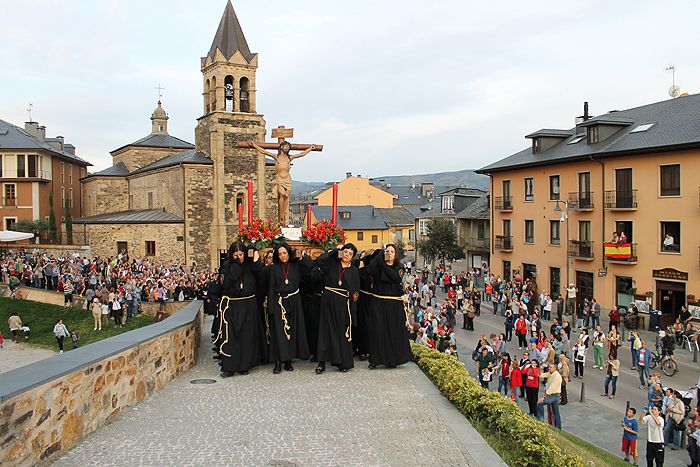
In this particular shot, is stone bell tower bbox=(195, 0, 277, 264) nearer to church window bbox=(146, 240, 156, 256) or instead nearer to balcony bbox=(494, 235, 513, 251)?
church window bbox=(146, 240, 156, 256)

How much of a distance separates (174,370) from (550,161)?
94.0ft

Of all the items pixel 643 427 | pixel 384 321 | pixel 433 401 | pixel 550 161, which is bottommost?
pixel 643 427

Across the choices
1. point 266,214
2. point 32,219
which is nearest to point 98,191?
point 32,219

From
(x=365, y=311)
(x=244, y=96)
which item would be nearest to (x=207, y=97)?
(x=244, y=96)

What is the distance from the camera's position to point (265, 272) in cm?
1059

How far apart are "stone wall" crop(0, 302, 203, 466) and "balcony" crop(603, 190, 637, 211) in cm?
2537

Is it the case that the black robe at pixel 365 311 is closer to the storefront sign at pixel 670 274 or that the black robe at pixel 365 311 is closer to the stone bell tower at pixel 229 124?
the storefront sign at pixel 670 274

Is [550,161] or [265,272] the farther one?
[550,161]

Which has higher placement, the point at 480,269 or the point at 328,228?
the point at 328,228

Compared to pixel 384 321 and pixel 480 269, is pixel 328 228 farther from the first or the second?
pixel 480 269

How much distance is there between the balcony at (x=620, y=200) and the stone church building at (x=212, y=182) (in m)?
23.9

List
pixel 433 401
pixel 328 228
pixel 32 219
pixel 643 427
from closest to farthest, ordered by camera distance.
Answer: pixel 433 401 → pixel 328 228 → pixel 643 427 → pixel 32 219

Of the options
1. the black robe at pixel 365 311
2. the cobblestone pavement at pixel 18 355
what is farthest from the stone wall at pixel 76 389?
the cobblestone pavement at pixel 18 355

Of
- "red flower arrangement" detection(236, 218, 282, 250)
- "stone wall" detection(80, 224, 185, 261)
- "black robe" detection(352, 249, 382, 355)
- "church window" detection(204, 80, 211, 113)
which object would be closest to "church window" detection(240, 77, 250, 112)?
"church window" detection(204, 80, 211, 113)
